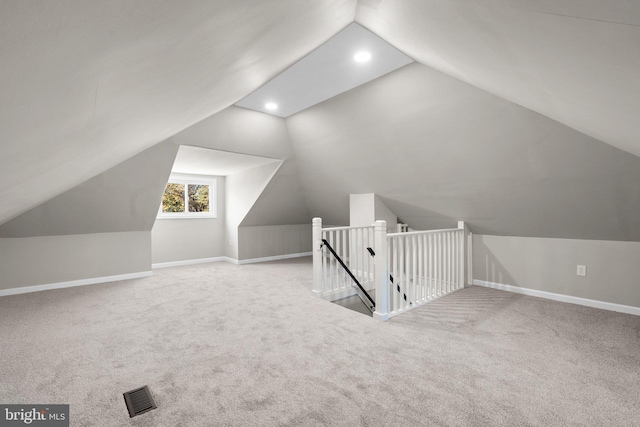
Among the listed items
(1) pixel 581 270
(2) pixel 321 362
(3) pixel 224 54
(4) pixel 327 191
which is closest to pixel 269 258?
(4) pixel 327 191

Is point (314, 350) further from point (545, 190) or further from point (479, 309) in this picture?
point (545, 190)

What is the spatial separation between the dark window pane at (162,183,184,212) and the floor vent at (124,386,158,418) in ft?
16.8

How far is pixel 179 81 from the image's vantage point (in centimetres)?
158

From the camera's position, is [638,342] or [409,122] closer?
[638,342]

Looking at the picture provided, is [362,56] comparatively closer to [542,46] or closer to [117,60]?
[542,46]

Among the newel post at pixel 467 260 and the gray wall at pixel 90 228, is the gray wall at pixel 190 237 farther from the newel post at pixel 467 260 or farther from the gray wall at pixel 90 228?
the newel post at pixel 467 260

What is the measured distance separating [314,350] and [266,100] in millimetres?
3061

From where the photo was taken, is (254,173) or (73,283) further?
(254,173)

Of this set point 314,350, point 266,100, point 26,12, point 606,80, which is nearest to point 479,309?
point 314,350

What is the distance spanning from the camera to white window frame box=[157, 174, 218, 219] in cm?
647

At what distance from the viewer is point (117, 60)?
3.20ft

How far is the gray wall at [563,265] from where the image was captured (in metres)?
3.45

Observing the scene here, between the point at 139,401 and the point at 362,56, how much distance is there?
10.3 feet

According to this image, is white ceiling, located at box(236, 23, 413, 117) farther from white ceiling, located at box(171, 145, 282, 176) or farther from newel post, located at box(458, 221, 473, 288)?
newel post, located at box(458, 221, 473, 288)
